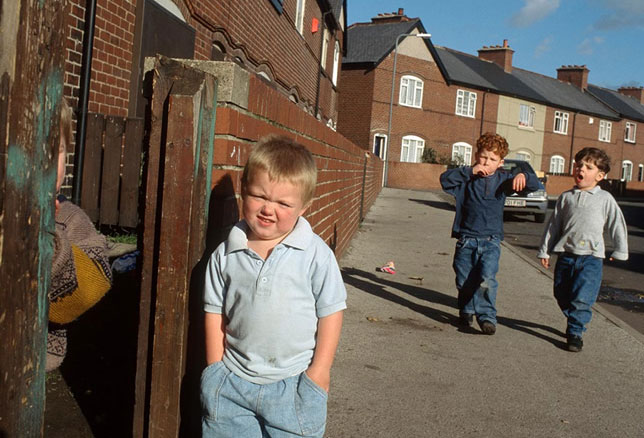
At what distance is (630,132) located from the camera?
5384cm

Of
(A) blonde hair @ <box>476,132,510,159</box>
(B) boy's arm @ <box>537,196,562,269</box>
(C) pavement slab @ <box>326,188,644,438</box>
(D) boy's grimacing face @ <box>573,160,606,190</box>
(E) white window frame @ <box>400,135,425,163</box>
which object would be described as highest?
(E) white window frame @ <box>400,135,425,163</box>

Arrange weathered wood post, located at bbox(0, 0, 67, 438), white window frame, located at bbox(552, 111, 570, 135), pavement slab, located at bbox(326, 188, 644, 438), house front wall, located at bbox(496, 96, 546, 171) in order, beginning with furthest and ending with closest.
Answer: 1. white window frame, located at bbox(552, 111, 570, 135)
2. house front wall, located at bbox(496, 96, 546, 171)
3. pavement slab, located at bbox(326, 188, 644, 438)
4. weathered wood post, located at bbox(0, 0, 67, 438)

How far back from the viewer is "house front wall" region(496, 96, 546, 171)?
43531 millimetres

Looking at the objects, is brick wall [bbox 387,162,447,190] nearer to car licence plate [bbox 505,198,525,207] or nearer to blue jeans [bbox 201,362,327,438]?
car licence plate [bbox 505,198,525,207]

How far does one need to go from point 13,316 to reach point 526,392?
120 inches

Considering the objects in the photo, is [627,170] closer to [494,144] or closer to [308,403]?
[494,144]

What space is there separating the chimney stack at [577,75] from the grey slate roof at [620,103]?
1014mm

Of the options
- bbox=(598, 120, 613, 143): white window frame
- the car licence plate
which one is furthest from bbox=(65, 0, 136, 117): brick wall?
bbox=(598, 120, 613, 143): white window frame

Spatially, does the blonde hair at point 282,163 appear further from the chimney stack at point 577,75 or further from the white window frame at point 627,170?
the white window frame at point 627,170

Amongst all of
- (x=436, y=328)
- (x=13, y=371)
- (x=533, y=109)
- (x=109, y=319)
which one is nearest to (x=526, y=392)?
(x=436, y=328)

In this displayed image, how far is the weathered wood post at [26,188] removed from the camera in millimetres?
1449

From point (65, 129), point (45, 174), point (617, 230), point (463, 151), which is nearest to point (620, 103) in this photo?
point (463, 151)

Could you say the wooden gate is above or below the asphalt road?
above

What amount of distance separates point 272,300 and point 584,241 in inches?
143
